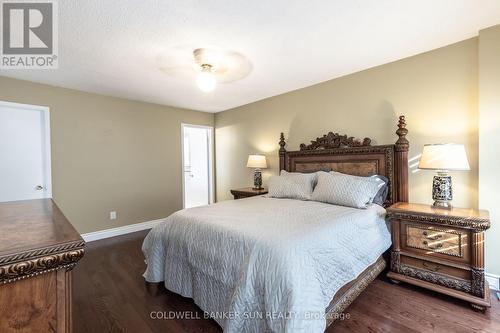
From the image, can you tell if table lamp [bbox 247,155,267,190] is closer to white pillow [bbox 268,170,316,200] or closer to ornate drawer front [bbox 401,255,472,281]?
white pillow [bbox 268,170,316,200]

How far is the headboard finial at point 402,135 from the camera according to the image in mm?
2553

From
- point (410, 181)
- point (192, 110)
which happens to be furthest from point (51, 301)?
point (192, 110)

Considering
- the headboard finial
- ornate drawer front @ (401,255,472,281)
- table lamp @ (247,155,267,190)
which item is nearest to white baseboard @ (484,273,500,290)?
ornate drawer front @ (401,255,472,281)

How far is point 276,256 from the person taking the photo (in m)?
1.39

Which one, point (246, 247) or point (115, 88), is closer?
point (246, 247)

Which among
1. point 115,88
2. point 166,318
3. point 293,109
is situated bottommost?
point 166,318

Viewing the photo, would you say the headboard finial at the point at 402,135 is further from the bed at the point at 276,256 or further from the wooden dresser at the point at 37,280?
the wooden dresser at the point at 37,280

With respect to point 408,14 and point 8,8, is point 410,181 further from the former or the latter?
point 8,8

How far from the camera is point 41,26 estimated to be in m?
1.92

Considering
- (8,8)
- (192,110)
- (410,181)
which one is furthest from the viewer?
(192,110)

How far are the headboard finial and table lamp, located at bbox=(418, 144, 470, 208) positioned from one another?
0.38m

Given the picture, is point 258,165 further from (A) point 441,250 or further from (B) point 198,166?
(A) point 441,250

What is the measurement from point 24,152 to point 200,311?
10.3ft

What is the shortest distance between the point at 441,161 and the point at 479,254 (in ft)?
2.57
